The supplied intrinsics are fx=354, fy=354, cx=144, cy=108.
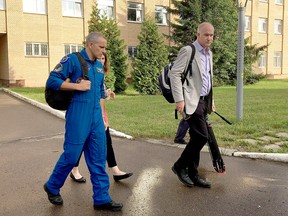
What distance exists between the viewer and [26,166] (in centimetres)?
555

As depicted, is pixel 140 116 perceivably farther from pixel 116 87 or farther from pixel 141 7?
pixel 141 7

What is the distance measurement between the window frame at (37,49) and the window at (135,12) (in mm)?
7750

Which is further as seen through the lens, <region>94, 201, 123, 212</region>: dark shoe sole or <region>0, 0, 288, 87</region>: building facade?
<region>0, 0, 288, 87</region>: building facade

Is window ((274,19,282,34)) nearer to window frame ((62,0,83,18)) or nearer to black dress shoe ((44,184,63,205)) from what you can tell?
window frame ((62,0,83,18))

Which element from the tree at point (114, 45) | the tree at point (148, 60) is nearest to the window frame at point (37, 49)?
the tree at point (114, 45)

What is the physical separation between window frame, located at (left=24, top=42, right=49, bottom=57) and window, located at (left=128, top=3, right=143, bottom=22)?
7.75 m

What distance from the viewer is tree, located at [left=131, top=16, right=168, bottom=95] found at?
1894 cm

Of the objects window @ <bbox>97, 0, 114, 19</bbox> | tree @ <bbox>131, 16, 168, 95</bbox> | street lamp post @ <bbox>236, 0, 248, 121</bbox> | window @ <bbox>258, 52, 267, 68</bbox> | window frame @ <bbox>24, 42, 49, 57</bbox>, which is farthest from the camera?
window @ <bbox>258, 52, 267, 68</bbox>

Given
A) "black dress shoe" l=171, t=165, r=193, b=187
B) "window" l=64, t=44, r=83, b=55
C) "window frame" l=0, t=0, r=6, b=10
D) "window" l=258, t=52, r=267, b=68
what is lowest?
"black dress shoe" l=171, t=165, r=193, b=187

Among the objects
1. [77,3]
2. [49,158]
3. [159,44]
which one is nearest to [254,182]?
[49,158]

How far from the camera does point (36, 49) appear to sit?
2556cm

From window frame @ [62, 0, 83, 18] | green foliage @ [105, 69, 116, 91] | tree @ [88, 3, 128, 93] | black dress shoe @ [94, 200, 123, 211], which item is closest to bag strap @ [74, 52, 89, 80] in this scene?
black dress shoe @ [94, 200, 123, 211]

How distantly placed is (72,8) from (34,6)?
2841 millimetres

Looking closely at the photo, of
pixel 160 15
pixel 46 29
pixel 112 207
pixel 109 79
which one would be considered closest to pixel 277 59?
pixel 160 15
